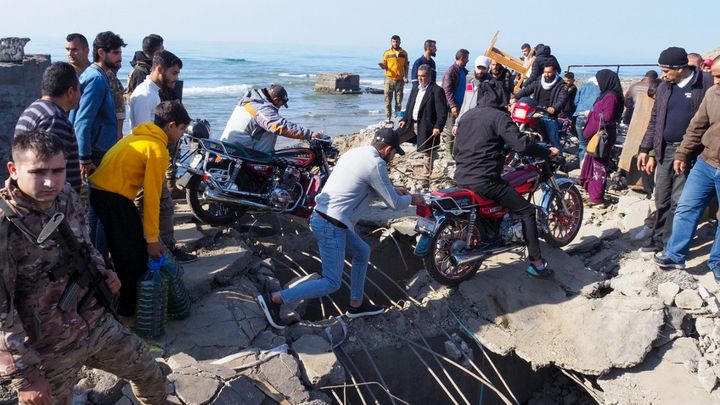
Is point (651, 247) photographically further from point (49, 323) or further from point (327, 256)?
point (49, 323)

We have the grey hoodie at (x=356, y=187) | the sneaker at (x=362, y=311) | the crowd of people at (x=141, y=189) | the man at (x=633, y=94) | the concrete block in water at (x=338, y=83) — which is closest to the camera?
the crowd of people at (x=141, y=189)

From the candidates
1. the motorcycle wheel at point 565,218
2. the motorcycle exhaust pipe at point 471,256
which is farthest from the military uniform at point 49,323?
the motorcycle wheel at point 565,218

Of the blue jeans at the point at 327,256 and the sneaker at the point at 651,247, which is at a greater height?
the blue jeans at the point at 327,256

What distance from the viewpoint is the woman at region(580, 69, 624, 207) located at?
24.2 feet

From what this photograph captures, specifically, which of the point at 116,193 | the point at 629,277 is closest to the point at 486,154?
the point at 629,277

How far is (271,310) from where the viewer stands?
15.2 ft

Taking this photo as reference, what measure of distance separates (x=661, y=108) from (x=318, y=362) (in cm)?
396

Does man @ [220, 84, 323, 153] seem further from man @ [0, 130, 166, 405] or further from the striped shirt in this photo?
man @ [0, 130, 166, 405]

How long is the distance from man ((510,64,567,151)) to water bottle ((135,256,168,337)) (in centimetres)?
607

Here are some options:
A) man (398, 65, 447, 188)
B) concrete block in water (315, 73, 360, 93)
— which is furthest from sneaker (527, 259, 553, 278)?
concrete block in water (315, 73, 360, 93)

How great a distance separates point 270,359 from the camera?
164 inches

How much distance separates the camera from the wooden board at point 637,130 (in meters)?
7.38

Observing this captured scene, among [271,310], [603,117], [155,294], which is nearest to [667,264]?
[603,117]

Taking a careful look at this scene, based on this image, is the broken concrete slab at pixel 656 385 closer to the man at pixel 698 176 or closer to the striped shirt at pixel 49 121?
the man at pixel 698 176
